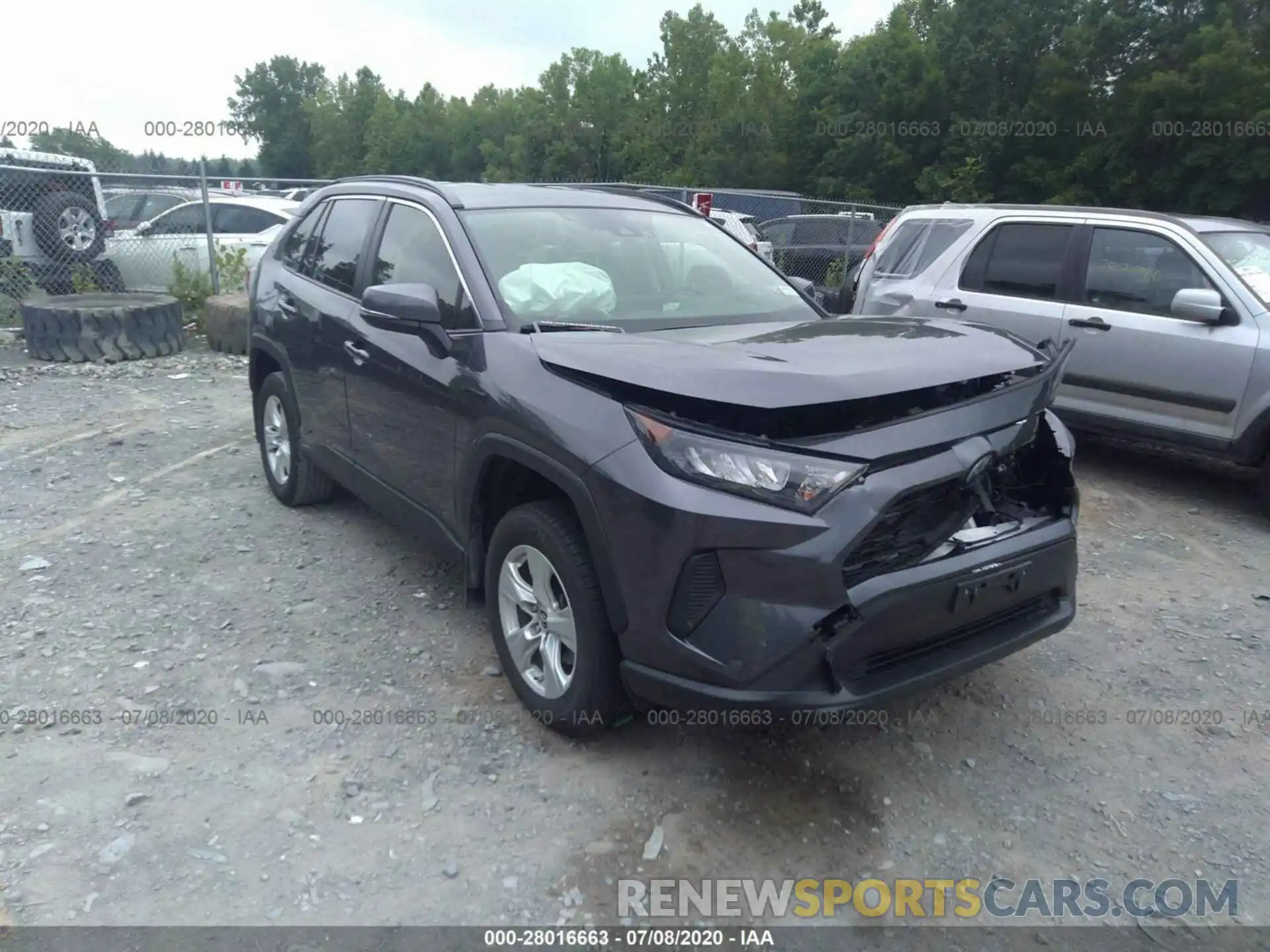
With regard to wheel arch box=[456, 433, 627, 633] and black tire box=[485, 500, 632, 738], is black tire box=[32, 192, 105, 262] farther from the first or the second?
black tire box=[485, 500, 632, 738]

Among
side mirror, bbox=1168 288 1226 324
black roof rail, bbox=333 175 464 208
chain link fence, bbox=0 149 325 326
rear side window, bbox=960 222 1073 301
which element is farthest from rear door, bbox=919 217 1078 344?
chain link fence, bbox=0 149 325 326

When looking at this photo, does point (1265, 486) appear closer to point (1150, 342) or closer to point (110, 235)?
point (1150, 342)

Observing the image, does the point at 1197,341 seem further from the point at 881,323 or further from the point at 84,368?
the point at 84,368

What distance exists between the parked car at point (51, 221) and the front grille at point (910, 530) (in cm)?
1016

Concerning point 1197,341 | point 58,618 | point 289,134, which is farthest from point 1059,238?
point 289,134

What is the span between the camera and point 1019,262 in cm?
681

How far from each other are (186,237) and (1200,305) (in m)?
10.9

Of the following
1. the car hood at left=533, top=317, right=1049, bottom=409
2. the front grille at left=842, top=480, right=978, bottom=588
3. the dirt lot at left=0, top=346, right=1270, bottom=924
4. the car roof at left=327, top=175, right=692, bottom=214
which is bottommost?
the dirt lot at left=0, top=346, right=1270, bottom=924

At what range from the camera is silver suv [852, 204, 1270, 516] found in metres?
5.65

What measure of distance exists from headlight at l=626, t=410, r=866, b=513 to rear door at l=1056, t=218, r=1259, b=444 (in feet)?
13.4

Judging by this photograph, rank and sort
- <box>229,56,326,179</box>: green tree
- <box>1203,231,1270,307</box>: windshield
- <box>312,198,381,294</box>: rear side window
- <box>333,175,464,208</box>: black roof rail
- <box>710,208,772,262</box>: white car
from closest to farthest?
1. <box>333,175,464,208</box>: black roof rail
2. <box>312,198,381,294</box>: rear side window
3. <box>1203,231,1270,307</box>: windshield
4. <box>710,208,772,262</box>: white car
5. <box>229,56,326,179</box>: green tree

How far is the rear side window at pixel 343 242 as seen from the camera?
4645 millimetres

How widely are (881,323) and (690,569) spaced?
59.4 inches

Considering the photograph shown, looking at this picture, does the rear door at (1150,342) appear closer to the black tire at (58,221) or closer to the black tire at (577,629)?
the black tire at (577,629)
